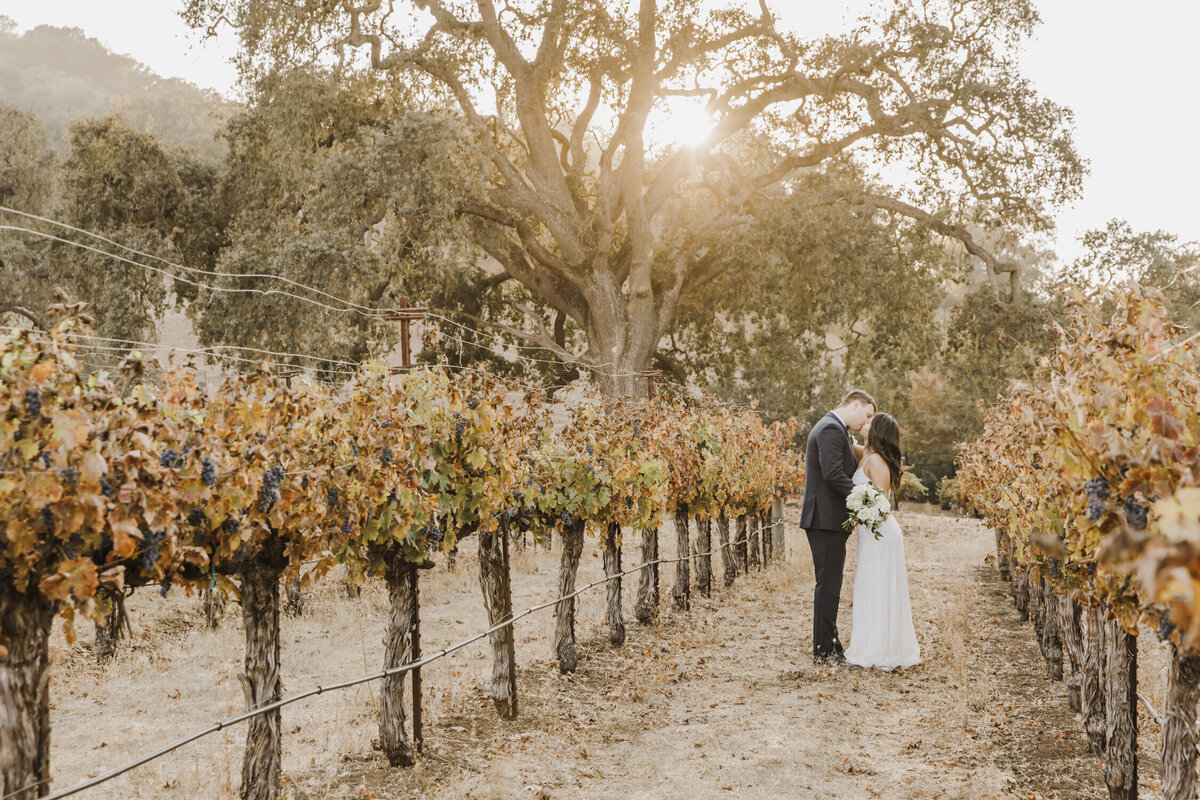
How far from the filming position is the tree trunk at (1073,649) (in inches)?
287

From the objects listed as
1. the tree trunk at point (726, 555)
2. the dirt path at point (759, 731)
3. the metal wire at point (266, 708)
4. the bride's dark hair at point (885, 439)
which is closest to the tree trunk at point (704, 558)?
the tree trunk at point (726, 555)

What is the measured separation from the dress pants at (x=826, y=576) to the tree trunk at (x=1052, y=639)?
A: 1.92 m

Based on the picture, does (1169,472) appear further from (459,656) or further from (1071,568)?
(459,656)

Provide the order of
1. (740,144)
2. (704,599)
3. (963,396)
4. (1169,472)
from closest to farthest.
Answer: (1169,472)
(704,599)
(740,144)
(963,396)

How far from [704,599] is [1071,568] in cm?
873

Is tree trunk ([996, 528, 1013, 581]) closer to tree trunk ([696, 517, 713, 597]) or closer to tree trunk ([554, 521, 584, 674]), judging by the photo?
tree trunk ([696, 517, 713, 597])

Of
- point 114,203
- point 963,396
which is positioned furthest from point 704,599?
point 963,396

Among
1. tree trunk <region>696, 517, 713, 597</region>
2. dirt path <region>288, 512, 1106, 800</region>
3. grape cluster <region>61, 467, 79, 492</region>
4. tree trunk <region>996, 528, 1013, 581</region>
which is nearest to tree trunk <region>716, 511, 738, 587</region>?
tree trunk <region>696, 517, 713, 597</region>

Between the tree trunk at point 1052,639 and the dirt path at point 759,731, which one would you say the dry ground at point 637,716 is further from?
the tree trunk at point 1052,639

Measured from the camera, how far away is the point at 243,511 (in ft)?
17.3

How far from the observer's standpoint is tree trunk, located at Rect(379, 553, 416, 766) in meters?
6.70

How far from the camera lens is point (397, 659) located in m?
6.93

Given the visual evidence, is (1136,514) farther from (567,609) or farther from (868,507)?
(567,609)

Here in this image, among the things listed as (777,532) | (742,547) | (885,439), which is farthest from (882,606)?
(777,532)
